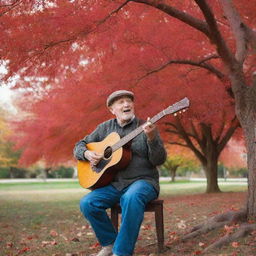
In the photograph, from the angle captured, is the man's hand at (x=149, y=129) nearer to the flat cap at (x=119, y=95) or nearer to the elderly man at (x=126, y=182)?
the elderly man at (x=126, y=182)

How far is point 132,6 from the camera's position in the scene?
781 centimetres

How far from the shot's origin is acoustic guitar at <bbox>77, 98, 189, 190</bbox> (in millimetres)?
4121

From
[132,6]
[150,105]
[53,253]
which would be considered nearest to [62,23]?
[132,6]

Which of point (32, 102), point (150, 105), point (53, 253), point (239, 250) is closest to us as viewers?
point (239, 250)

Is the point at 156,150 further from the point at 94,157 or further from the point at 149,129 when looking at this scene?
the point at 94,157

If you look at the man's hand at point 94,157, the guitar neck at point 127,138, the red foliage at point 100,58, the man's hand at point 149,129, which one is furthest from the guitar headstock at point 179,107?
the red foliage at point 100,58

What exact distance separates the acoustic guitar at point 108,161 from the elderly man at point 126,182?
2.6 inches

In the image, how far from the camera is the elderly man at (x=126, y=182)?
3967 millimetres

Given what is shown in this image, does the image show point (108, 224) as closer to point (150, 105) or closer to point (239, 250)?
point (239, 250)

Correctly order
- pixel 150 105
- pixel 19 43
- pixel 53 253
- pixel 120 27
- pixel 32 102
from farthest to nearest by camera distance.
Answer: pixel 32 102 < pixel 150 105 < pixel 120 27 < pixel 19 43 < pixel 53 253

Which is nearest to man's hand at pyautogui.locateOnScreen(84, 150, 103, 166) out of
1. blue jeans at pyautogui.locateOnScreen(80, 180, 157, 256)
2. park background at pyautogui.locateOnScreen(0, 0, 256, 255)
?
blue jeans at pyautogui.locateOnScreen(80, 180, 157, 256)

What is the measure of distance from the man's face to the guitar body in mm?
181

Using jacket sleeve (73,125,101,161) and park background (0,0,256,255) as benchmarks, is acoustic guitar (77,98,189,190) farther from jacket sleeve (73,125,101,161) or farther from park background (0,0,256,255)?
park background (0,0,256,255)

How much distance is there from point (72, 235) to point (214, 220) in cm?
223
